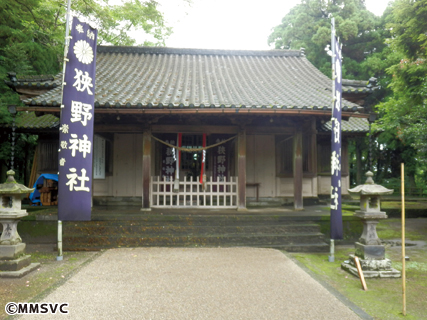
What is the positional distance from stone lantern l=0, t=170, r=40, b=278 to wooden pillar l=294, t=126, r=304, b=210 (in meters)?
6.99

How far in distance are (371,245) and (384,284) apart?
766 mm

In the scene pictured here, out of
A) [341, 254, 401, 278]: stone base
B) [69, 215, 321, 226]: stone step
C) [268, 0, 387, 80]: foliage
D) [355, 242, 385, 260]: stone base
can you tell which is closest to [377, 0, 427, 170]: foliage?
[355, 242, 385, 260]: stone base

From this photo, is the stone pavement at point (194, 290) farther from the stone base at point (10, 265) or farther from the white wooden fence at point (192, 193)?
the white wooden fence at point (192, 193)

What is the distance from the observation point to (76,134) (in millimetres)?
6184

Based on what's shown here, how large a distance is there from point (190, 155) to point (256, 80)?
3.99 m

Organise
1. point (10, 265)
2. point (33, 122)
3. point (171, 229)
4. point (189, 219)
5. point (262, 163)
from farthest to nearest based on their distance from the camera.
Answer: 1. point (33, 122)
2. point (262, 163)
3. point (189, 219)
4. point (171, 229)
5. point (10, 265)

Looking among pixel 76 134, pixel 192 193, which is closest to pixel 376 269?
pixel 192 193

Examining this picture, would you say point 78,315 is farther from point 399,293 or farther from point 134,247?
point 399,293

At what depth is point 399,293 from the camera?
15.4 ft

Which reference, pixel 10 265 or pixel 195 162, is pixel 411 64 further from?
pixel 10 265

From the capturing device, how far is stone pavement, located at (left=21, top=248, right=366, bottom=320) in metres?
3.87

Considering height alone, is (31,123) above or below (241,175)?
above

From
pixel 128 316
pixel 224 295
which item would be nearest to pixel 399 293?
pixel 224 295

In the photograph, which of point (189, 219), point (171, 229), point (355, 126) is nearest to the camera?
point (171, 229)
